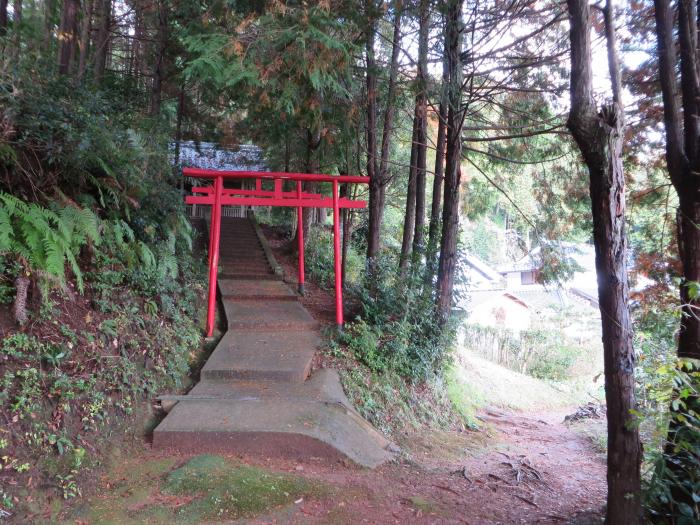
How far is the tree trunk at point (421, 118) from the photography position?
8086 mm

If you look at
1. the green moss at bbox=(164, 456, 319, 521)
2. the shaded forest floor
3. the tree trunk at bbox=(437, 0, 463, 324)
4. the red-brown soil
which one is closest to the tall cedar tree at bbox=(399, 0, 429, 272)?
the tree trunk at bbox=(437, 0, 463, 324)

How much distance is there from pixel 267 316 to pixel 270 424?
3.68m

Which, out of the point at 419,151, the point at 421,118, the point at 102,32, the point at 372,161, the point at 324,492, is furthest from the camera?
the point at 102,32

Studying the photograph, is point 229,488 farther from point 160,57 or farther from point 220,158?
point 220,158

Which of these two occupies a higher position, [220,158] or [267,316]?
[220,158]

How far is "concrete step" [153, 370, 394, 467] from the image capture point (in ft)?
16.2

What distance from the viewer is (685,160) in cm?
396

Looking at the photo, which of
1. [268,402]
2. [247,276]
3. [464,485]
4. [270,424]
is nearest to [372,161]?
[247,276]

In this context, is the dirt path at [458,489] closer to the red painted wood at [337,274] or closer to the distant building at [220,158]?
the red painted wood at [337,274]

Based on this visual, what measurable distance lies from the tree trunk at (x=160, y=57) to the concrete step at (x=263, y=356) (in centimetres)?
772

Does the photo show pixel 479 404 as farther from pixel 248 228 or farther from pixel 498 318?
pixel 498 318

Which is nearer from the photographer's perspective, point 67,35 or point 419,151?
point 67,35

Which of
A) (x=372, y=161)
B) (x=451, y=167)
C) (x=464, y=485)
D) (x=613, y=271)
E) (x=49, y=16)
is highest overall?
(x=49, y=16)

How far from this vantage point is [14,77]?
488cm
